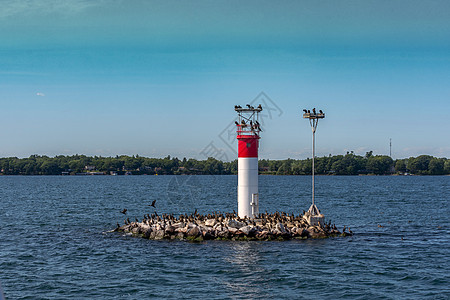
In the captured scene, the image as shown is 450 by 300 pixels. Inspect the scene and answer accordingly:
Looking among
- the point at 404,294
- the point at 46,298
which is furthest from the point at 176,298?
the point at 404,294

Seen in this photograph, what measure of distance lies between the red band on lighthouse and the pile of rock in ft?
17.6

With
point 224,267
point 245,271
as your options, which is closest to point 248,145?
point 224,267

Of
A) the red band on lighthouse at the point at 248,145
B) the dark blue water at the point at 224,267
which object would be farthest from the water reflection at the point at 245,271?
the red band on lighthouse at the point at 248,145

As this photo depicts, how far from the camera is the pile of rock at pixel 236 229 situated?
37.6 m

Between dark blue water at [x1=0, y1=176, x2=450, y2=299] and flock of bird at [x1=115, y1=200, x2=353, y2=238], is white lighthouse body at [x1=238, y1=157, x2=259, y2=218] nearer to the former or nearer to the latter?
flock of bird at [x1=115, y1=200, x2=353, y2=238]

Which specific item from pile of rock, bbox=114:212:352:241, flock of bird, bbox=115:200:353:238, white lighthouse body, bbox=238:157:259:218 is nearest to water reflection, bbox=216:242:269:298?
pile of rock, bbox=114:212:352:241

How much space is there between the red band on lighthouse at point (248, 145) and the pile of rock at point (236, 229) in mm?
5351

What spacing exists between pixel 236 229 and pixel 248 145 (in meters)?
6.85

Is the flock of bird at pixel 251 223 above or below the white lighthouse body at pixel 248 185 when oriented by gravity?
below

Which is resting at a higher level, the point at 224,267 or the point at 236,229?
the point at 236,229

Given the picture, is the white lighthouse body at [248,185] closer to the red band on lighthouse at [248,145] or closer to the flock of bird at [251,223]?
the red band on lighthouse at [248,145]

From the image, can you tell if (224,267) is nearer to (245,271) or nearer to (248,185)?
(245,271)

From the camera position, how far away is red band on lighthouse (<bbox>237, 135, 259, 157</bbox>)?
38250 mm

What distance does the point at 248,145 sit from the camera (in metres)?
38.4
